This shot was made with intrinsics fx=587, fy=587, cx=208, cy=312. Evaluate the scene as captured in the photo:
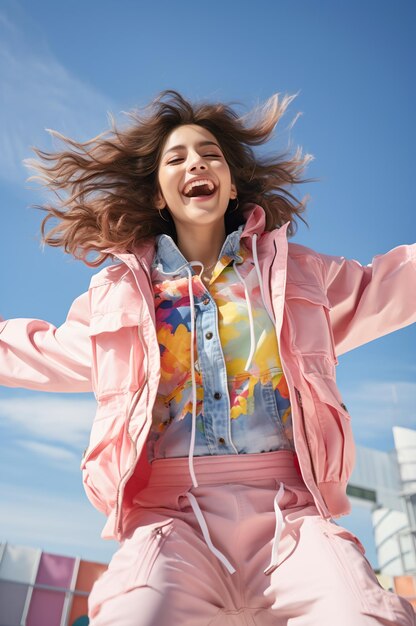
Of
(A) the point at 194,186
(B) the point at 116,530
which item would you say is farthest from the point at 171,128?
(B) the point at 116,530

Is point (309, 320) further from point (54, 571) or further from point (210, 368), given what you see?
point (54, 571)

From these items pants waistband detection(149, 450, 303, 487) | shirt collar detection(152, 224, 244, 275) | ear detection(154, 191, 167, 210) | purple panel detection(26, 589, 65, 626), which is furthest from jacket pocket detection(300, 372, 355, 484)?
purple panel detection(26, 589, 65, 626)

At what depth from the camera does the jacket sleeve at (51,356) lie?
7.59ft

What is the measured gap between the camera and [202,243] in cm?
248

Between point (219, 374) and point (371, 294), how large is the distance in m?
0.73

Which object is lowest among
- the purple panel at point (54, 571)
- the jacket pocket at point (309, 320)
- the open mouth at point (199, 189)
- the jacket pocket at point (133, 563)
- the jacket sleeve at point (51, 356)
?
the purple panel at point (54, 571)

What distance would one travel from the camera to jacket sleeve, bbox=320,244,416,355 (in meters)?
2.25

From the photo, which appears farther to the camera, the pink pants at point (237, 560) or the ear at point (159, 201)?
the ear at point (159, 201)

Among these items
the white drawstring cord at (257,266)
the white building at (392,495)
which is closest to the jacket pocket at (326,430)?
the white drawstring cord at (257,266)

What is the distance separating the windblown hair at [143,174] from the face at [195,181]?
20 centimetres

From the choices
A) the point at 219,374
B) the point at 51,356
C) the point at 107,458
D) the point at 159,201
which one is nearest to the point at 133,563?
the point at 107,458

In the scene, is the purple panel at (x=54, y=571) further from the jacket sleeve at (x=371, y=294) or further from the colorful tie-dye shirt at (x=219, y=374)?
the jacket sleeve at (x=371, y=294)

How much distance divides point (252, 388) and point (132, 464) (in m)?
0.46

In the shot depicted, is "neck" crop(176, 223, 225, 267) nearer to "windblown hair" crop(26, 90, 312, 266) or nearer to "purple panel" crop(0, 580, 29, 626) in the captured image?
"windblown hair" crop(26, 90, 312, 266)
